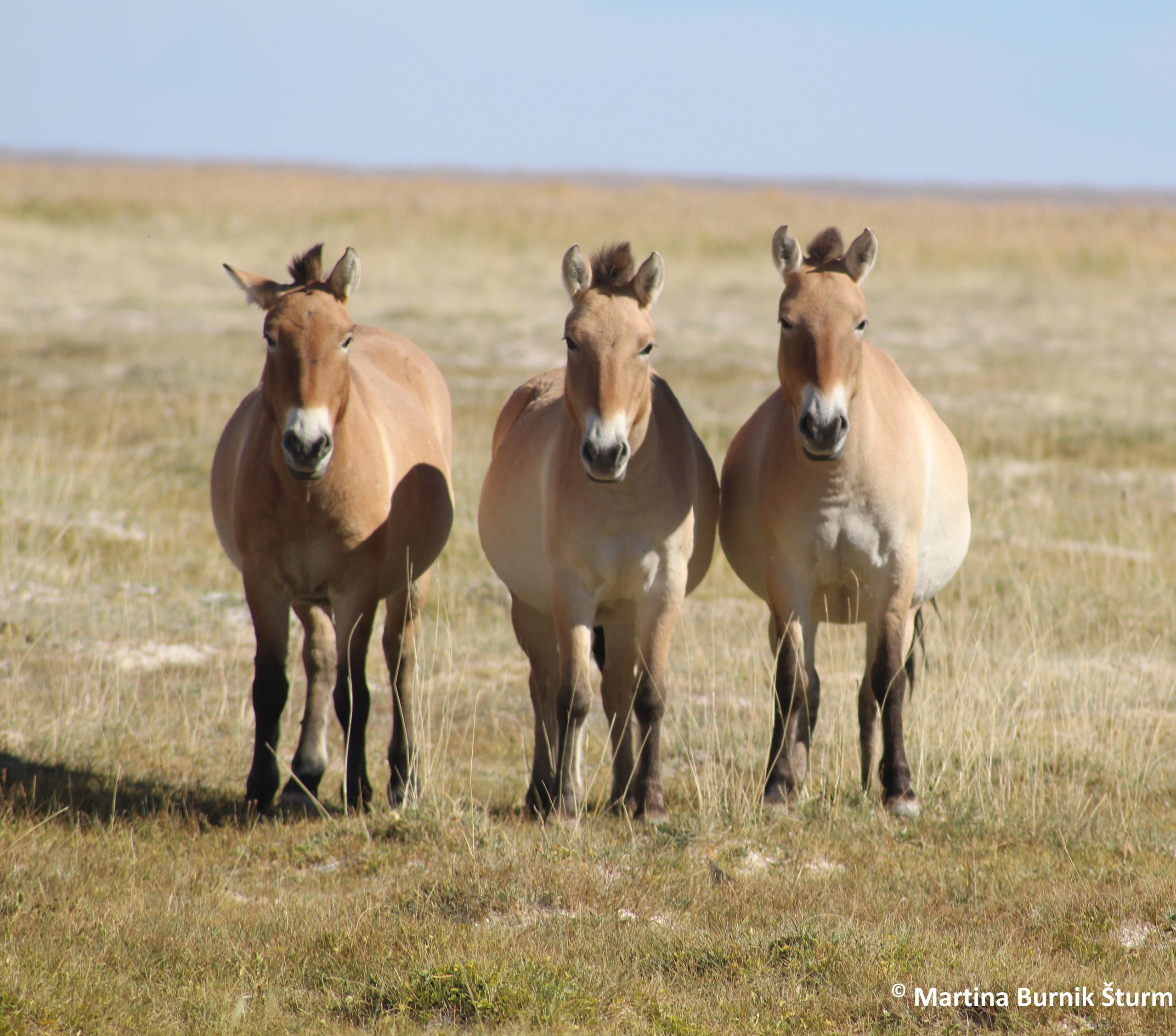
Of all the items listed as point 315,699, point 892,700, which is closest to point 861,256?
point 892,700

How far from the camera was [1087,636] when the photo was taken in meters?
8.31

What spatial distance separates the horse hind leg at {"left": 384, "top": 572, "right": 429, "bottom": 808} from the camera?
5.98 metres

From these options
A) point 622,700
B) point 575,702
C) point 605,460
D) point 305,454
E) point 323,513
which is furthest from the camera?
point 622,700

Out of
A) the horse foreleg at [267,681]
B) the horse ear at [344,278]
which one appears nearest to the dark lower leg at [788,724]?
the horse foreleg at [267,681]

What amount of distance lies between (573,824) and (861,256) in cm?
285

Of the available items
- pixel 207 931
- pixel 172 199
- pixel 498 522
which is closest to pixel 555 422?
pixel 498 522

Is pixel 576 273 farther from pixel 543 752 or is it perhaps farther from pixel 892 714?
pixel 892 714

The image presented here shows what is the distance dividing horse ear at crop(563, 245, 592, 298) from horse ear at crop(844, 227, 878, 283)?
1171 millimetres

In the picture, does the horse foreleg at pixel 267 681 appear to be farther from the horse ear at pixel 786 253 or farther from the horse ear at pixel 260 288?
the horse ear at pixel 786 253

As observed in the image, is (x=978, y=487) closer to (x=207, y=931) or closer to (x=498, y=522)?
(x=498, y=522)

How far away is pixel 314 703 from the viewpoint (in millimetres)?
6543

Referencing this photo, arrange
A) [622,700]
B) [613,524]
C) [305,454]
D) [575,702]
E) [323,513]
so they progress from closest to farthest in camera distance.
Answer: [305,454] → [613,524] → [575,702] → [323,513] → [622,700]

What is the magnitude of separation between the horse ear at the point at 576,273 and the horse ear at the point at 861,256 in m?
1.17

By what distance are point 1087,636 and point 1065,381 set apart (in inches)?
446
